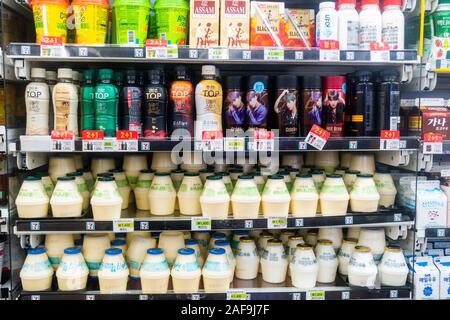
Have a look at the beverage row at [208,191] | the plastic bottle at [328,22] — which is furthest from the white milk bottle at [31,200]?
the plastic bottle at [328,22]

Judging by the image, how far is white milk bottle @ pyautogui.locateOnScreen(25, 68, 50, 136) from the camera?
2084 mm

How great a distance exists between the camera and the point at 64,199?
2.05 m

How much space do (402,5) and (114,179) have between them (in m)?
1.84

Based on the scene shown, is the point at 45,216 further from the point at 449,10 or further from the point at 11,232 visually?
the point at 449,10

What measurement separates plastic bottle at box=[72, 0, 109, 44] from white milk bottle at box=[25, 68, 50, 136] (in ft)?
0.93

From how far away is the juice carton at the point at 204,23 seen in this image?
2160 millimetres

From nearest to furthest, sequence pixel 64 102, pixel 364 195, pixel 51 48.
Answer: pixel 51 48 → pixel 64 102 → pixel 364 195

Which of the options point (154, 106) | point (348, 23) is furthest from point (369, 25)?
point (154, 106)

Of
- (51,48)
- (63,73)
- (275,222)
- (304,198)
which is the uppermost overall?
(51,48)

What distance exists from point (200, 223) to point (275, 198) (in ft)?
1.32

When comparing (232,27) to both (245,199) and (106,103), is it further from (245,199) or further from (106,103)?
(245,199)

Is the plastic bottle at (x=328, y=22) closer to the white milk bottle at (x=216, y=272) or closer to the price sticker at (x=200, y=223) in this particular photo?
the price sticker at (x=200, y=223)

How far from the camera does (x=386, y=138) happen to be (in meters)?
2.16

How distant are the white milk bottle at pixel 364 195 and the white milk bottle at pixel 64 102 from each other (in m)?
1.51
